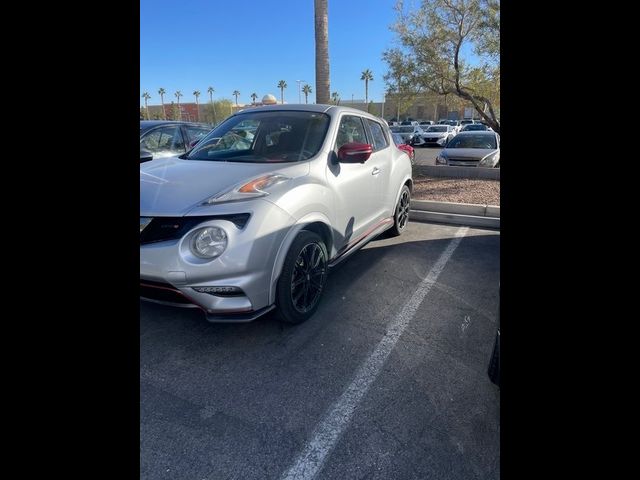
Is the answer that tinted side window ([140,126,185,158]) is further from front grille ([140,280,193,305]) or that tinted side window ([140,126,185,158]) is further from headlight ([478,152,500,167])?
headlight ([478,152,500,167])

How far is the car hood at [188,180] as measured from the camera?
2.77m

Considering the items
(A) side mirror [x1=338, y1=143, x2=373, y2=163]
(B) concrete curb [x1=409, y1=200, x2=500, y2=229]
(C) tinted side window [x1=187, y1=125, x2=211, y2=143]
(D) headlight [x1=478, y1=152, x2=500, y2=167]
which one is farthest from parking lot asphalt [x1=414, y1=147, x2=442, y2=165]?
(A) side mirror [x1=338, y1=143, x2=373, y2=163]

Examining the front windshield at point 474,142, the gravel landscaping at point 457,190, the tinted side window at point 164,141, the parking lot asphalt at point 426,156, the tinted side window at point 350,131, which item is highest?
the parking lot asphalt at point 426,156

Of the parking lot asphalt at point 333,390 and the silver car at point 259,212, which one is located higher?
the silver car at point 259,212

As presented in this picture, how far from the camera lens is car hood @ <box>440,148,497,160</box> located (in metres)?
10.6

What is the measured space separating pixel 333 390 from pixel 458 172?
28.7 feet

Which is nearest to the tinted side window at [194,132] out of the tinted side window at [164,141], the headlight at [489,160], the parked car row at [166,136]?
the parked car row at [166,136]

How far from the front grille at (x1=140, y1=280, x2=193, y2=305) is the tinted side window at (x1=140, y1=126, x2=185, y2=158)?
4.68 metres

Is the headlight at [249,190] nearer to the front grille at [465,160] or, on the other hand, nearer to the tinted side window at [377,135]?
the tinted side window at [377,135]
